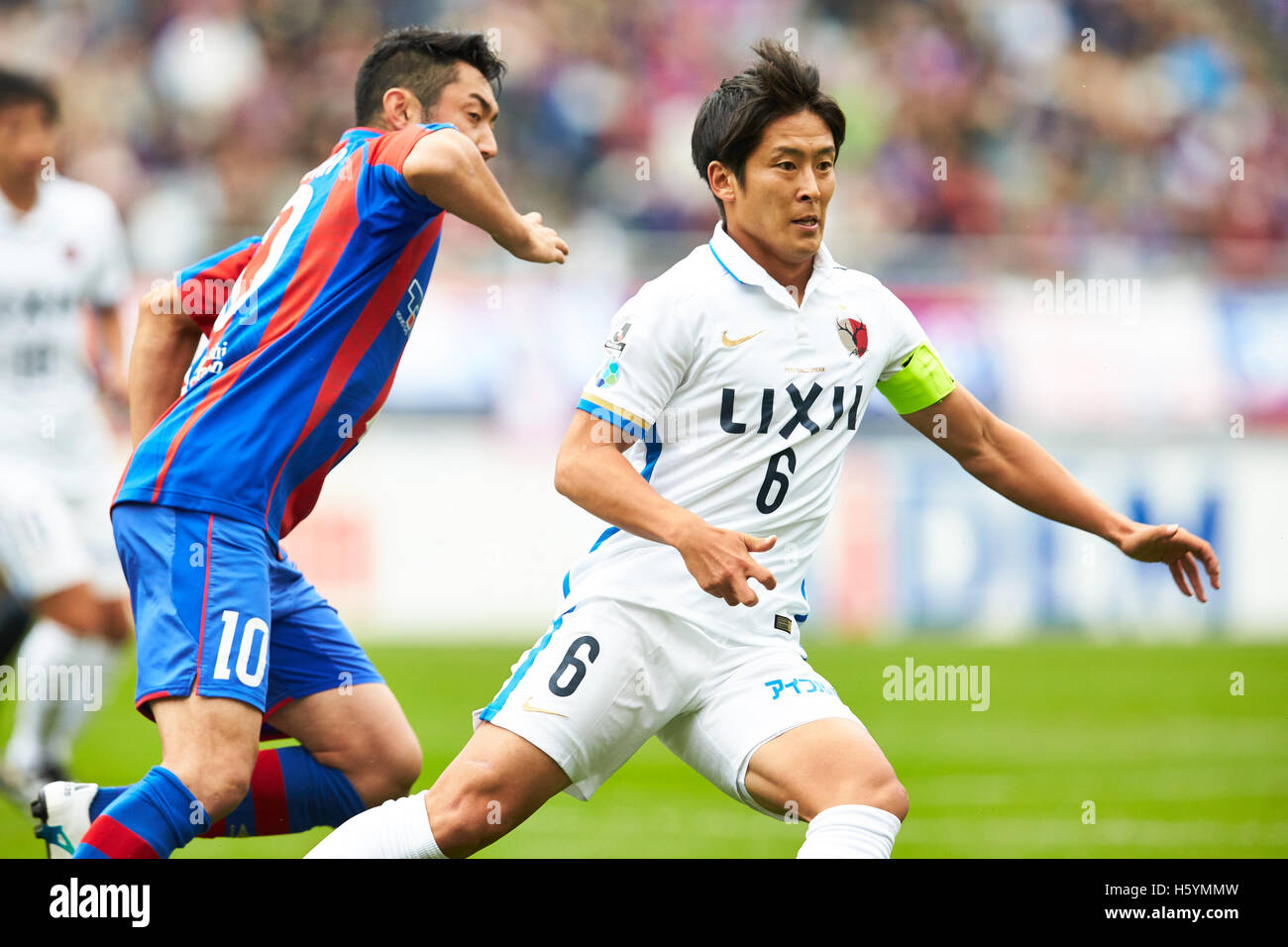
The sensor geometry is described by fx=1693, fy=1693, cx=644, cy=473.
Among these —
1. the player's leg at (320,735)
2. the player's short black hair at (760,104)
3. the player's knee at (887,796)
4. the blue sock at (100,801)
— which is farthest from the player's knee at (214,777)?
the player's short black hair at (760,104)

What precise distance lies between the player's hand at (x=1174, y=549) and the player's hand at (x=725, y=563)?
1421 millimetres

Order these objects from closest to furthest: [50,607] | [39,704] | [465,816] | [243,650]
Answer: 1. [465,816]
2. [243,650]
3. [39,704]
4. [50,607]

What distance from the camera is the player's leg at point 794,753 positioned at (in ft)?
13.6

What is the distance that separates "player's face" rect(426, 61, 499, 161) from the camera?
5.01 metres

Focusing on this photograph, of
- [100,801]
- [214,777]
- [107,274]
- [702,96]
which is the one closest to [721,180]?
[214,777]

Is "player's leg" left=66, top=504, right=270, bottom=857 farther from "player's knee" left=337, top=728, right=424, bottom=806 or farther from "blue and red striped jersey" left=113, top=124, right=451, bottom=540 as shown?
"player's knee" left=337, top=728, right=424, bottom=806

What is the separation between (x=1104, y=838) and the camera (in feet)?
22.9

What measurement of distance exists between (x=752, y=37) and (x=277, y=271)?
13179 millimetres

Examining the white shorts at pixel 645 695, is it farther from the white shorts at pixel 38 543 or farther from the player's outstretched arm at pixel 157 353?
the white shorts at pixel 38 543

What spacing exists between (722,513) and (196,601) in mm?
1408

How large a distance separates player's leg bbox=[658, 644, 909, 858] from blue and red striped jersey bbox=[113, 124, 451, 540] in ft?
4.26

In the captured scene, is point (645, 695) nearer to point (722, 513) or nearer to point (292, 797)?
point (722, 513)

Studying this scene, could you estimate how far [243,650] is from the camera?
4438 millimetres

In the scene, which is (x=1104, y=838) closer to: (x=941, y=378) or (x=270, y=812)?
(x=941, y=378)
